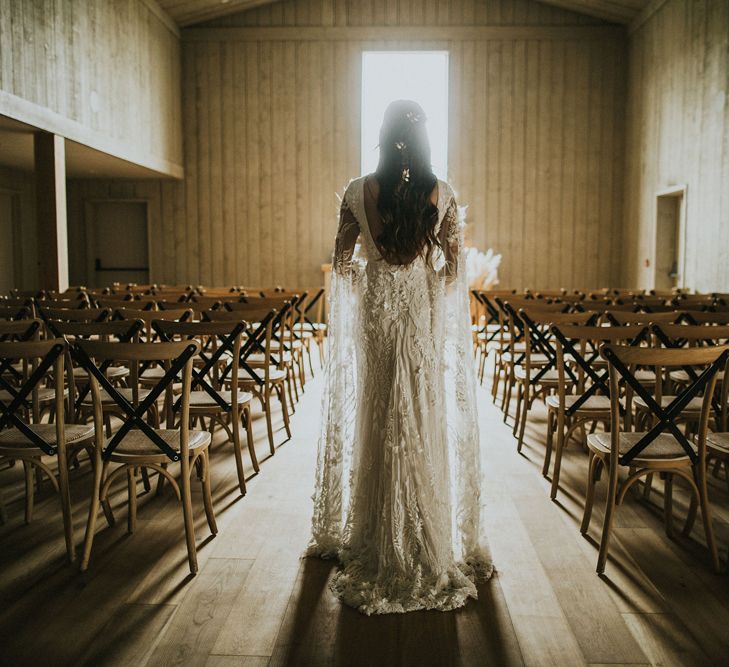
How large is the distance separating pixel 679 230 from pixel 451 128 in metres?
4.56

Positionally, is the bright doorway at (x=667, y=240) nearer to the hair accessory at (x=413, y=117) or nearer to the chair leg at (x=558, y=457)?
the chair leg at (x=558, y=457)

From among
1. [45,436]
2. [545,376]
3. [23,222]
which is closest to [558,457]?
[545,376]

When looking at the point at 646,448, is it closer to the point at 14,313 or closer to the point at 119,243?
the point at 14,313

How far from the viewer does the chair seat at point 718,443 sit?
3016 millimetres

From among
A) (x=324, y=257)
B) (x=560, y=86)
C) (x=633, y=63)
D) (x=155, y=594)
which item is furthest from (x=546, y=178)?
(x=155, y=594)

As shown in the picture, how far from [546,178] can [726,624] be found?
11.5 meters

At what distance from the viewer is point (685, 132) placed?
10.1 metres

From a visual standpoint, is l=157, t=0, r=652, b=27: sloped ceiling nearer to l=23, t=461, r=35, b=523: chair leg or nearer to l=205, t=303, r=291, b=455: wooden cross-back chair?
l=205, t=303, r=291, b=455: wooden cross-back chair

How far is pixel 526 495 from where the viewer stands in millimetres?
3830

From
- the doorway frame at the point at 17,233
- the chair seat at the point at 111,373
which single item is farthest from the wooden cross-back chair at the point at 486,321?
the doorway frame at the point at 17,233

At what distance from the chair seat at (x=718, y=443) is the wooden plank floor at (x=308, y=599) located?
1.51 ft

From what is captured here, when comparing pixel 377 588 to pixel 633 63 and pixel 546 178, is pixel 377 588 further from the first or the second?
Result: pixel 633 63

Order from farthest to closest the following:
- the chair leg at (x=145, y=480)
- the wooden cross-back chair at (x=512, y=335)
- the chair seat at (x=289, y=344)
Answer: the chair seat at (x=289, y=344) → the wooden cross-back chair at (x=512, y=335) → the chair leg at (x=145, y=480)

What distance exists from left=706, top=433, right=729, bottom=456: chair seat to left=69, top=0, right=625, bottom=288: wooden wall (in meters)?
10.1
